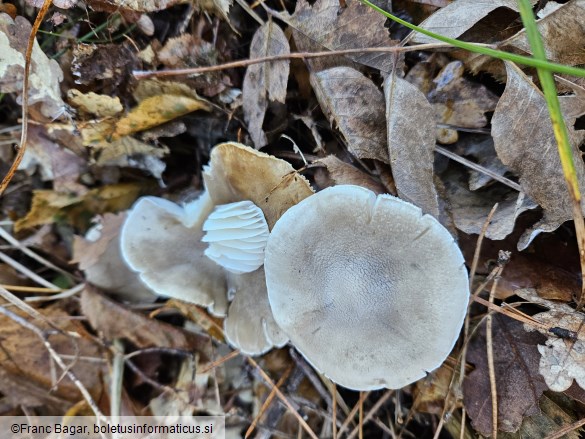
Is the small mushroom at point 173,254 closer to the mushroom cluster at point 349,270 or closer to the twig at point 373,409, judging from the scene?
the mushroom cluster at point 349,270

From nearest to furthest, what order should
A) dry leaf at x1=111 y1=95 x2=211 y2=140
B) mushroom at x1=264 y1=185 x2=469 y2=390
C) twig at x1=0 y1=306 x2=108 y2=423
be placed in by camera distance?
1. mushroom at x1=264 y1=185 x2=469 y2=390
2. dry leaf at x1=111 y1=95 x2=211 y2=140
3. twig at x1=0 y1=306 x2=108 y2=423

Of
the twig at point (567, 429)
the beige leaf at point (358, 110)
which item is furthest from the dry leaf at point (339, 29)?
the twig at point (567, 429)

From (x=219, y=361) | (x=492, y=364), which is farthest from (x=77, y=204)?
(x=492, y=364)

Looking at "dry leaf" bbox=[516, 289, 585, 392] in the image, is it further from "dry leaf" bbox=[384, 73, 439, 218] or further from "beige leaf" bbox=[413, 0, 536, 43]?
"beige leaf" bbox=[413, 0, 536, 43]

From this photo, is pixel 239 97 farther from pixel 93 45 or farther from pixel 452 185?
pixel 452 185

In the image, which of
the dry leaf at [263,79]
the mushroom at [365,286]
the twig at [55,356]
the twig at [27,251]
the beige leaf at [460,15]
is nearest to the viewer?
the mushroom at [365,286]

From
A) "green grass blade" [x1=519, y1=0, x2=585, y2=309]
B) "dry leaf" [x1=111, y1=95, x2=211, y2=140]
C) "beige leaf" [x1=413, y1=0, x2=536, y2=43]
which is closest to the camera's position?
"green grass blade" [x1=519, y1=0, x2=585, y2=309]

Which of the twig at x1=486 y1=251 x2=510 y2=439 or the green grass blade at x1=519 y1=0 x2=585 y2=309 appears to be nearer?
the green grass blade at x1=519 y1=0 x2=585 y2=309

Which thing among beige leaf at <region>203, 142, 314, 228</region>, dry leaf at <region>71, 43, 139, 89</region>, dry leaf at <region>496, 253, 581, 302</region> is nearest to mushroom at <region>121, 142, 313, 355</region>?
beige leaf at <region>203, 142, 314, 228</region>
